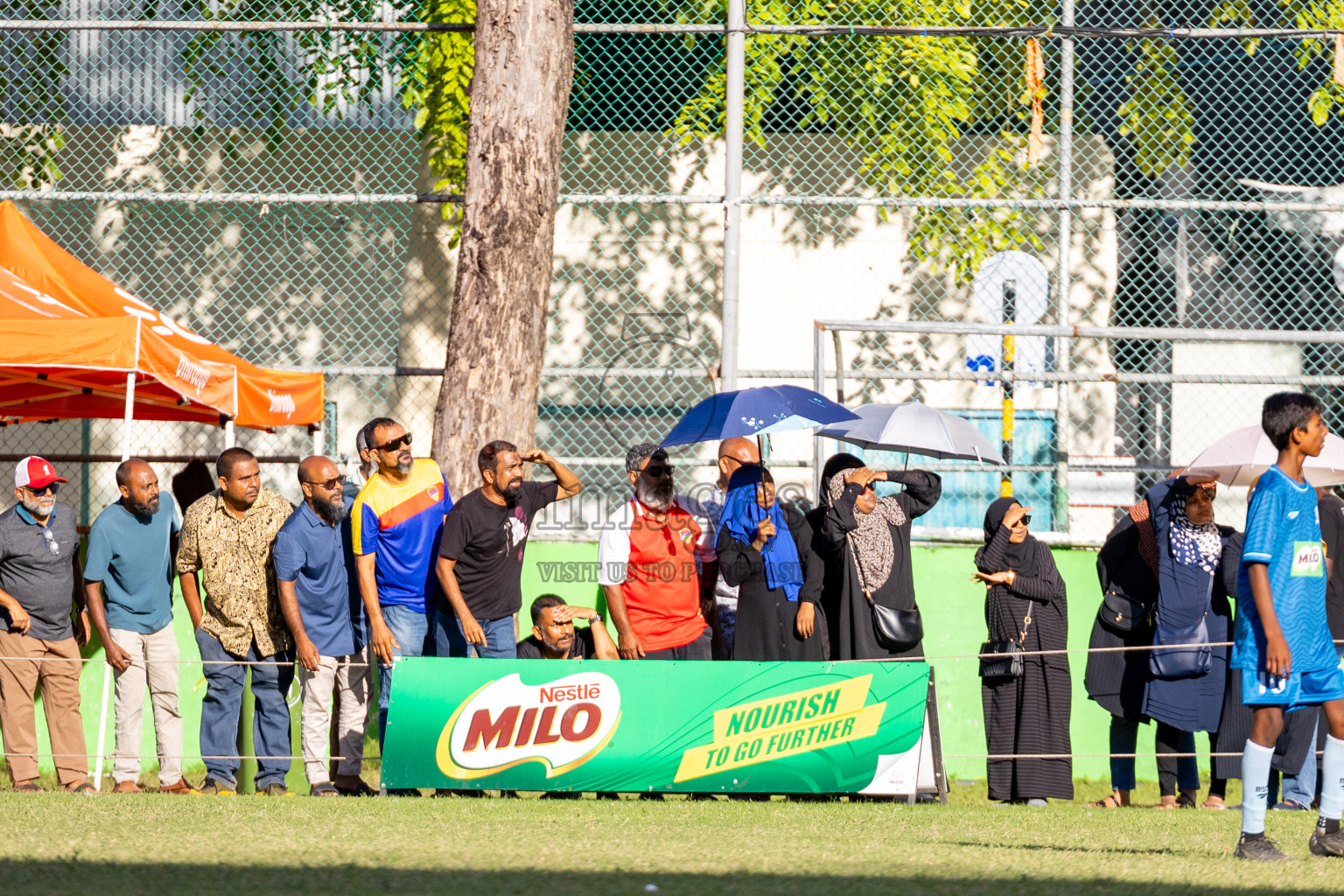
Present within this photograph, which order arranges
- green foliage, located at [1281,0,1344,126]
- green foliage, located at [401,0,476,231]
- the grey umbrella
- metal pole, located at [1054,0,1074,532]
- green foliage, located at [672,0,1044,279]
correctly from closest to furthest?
1. the grey umbrella
2. metal pole, located at [1054,0,1074,532]
3. green foliage, located at [401,0,476,231]
4. green foliage, located at [672,0,1044,279]
5. green foliage, located at [1281,0,1344,126]

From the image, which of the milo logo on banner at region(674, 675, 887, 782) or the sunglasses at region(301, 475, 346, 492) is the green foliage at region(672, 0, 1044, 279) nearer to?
the sunglasses at region(301, 475, 346, 492)

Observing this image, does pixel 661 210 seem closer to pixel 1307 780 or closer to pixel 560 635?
pixel 560 635

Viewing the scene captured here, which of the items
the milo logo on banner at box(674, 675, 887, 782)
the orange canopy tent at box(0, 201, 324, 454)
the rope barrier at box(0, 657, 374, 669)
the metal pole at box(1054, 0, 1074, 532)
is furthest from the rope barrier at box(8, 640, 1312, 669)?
the metal pole at box(1054, 0, 1074, 532)

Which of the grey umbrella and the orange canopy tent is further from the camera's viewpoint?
the grey umbrella

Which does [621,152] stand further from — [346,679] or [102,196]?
[346,679]

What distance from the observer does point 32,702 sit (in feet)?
25.2

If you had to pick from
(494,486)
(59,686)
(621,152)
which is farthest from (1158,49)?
(59,686)

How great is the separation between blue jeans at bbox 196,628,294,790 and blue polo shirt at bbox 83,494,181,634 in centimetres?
36

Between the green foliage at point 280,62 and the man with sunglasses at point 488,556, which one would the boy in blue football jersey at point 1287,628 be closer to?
the man with sunglasses at point 488,556

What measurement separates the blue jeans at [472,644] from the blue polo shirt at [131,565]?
147 cm

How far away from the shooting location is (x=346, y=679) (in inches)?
293

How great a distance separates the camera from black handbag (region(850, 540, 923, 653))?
7.49 meters

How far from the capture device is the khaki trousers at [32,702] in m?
7.55

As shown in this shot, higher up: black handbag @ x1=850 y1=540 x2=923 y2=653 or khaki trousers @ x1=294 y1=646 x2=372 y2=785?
black handbag @ x1=850 y1=540 x2=923 y2=653
